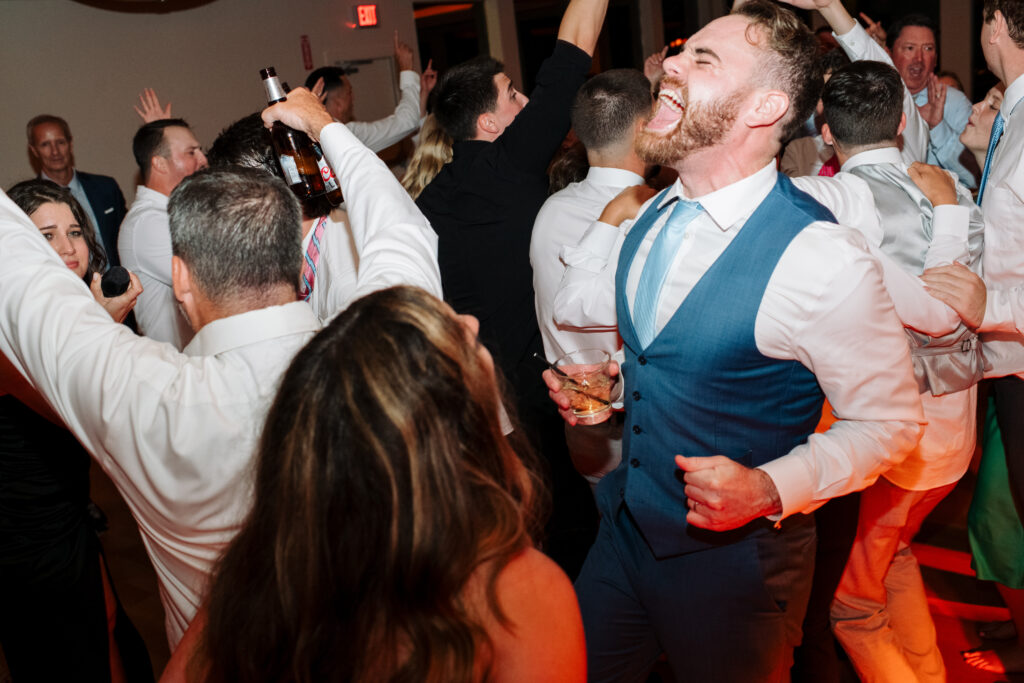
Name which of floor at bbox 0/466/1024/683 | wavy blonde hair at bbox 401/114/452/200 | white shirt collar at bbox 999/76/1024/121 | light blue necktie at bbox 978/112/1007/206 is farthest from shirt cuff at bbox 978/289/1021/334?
wavy blonde hair at bbox 401/114/452/200

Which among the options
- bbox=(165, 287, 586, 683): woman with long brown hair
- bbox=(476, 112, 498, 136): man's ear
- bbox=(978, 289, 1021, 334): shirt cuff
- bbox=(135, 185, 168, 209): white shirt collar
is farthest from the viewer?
bbox=(135, 185, 168, 209): white shirt collar

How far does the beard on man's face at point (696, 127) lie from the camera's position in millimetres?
1521

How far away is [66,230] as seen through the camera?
2330 mm

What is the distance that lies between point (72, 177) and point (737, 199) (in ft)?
15.7

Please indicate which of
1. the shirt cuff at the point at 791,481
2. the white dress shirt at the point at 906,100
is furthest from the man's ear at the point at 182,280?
the white dress shirt at the point at 906,100

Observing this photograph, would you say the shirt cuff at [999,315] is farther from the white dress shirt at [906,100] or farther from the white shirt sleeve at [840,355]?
the white dress shirt at [906,100]

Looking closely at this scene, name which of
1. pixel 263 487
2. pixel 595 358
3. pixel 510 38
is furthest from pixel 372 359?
pixel 510 38

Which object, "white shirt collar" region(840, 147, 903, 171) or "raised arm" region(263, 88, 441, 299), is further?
"white shirt collar" region(840, 147, 903, 171)

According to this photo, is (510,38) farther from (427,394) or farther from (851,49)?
(427,394)

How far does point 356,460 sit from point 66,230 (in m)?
1.88

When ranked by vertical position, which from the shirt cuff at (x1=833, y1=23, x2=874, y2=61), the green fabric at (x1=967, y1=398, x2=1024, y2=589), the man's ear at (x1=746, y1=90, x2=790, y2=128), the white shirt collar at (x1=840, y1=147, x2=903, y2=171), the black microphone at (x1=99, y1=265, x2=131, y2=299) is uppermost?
the shirt cuff at (x1=833, y1=23, x2=874, y2=61)

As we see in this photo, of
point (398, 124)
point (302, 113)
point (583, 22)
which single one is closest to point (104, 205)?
point (398, 124)

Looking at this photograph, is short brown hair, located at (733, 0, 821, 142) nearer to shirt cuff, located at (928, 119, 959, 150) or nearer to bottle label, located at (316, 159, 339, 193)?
bottle label, located at (316, 159, 339, 193)

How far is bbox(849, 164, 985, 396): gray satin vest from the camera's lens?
6.63ft
